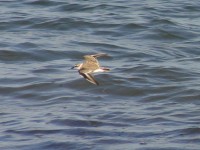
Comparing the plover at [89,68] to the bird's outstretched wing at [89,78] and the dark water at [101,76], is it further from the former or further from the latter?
the dark water at [101,76]

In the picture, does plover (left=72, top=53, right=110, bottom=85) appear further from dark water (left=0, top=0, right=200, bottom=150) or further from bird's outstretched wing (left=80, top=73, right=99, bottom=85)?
dark water (left=0, top=0, right=200, bottom=150)

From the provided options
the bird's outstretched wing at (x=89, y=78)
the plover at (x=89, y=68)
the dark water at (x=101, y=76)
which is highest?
the plover at (x=89, y=68)

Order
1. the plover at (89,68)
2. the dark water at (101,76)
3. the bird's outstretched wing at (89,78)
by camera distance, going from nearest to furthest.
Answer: the dark water at (101,76) → the bird's outstretched wing at (89,78) → the plover at (89,68)

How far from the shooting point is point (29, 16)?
15.0 metres

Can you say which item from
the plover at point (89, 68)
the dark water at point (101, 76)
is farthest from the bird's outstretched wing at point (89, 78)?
the dark water at point (101, 76)

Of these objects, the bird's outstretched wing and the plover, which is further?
the plover

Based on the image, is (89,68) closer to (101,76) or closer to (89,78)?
(89,78)

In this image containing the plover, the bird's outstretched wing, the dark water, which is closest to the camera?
the dark water

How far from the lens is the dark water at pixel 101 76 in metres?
8.16

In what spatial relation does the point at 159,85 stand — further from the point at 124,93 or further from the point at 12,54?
the point at 12,54

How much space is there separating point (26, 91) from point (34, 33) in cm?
368

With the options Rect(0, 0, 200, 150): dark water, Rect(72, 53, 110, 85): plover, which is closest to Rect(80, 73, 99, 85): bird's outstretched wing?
Rect(72, 53, 110, 85): plover

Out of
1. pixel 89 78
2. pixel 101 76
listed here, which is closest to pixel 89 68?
pixel 89 78

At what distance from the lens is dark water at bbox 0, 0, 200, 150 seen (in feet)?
26.8
